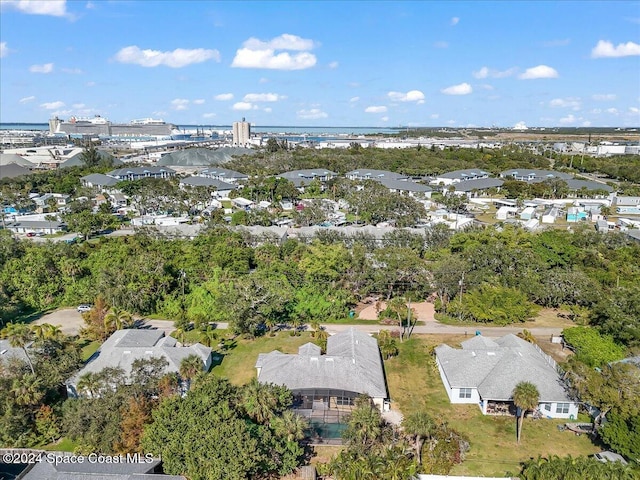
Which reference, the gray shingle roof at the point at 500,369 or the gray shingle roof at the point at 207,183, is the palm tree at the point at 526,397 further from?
the gray shingle roof at the point at 207,183

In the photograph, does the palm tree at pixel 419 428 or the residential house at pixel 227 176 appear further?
the residential house at pixel 227 176

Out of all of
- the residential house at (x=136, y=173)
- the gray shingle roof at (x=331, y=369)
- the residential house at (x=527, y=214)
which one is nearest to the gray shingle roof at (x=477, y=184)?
the residential house at (x=527, y=214)

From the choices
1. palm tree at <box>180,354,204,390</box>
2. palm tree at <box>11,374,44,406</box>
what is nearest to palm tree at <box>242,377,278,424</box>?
palm tree at <box>180,354,204,390</box>

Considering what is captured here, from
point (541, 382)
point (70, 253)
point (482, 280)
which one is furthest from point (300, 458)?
point (70, 253)

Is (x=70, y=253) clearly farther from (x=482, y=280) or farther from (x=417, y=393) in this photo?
(x=482, y=280)

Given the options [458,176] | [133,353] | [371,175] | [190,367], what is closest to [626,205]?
[458,176]

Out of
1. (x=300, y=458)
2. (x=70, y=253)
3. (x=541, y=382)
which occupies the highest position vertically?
(x=70, y=253)
